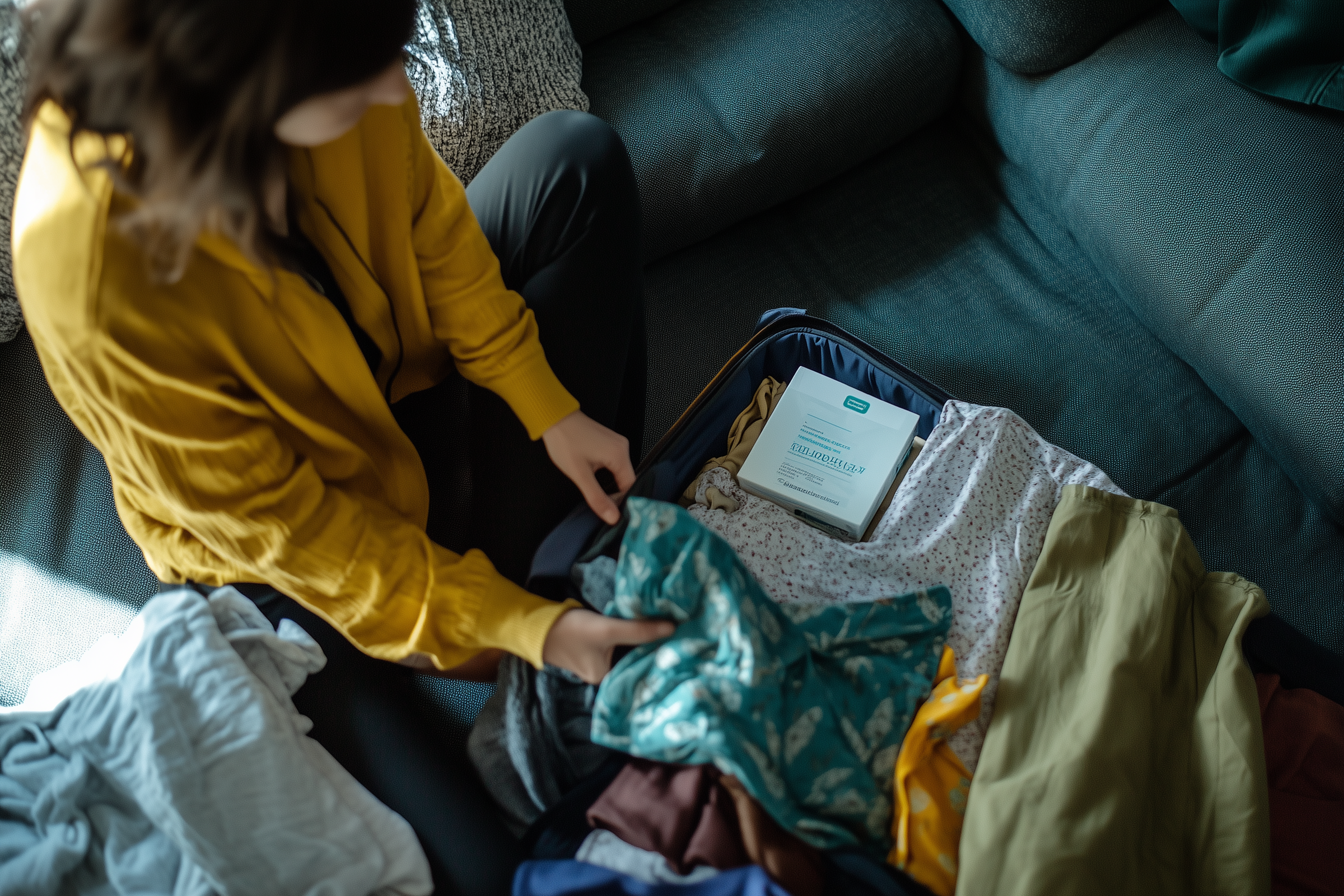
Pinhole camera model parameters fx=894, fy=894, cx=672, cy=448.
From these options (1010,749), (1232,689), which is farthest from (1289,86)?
(1010,749)

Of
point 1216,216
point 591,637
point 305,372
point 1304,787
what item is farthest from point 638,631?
point 1216,216

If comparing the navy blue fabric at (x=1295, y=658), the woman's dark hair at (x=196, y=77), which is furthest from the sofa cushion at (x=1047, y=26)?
the woman's dark hair at (x=196, y=77)

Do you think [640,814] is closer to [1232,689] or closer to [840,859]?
[840,859]

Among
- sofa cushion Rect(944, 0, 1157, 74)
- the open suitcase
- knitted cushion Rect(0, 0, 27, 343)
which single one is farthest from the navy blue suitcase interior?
knitted cushion Rect(0, 0, 27, 343)

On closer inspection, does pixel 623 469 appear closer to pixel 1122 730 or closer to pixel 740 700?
pixel 740 700

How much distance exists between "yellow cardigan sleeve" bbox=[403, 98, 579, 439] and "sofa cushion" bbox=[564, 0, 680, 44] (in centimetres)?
53

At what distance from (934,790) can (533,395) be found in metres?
0.52

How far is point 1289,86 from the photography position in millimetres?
1097

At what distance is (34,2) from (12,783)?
Answer: 25.4 inches

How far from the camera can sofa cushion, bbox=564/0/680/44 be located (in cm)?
128

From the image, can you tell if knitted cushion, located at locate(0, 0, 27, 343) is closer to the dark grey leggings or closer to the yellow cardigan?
the yellow cardigan

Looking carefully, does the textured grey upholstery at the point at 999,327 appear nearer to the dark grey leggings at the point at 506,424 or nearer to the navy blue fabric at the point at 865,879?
the dark grey leggings at the point at 506,424

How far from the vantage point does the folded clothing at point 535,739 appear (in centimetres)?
84

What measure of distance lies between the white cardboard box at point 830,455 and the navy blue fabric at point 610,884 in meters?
0.41
